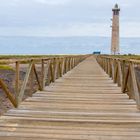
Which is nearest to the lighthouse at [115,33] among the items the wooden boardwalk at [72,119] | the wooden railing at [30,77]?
the wooden railing at [30,77]

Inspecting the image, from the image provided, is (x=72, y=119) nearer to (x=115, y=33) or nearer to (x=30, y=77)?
(x=30, y=77)

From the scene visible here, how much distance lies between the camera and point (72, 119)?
754 cm

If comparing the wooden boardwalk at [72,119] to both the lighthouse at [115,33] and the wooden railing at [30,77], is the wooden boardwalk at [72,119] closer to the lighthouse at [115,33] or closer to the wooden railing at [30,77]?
the wooden railing at [30,77]

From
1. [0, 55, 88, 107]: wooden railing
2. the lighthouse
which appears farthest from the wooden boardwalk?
the lighthouse

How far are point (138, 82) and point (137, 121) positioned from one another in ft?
5.61

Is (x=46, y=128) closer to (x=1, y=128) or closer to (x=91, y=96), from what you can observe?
(x=1, y=128)

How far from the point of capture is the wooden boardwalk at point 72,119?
6.24 meters

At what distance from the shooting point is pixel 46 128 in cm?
669

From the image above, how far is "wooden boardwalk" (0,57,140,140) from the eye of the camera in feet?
20.5

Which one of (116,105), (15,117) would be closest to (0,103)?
(116,105)

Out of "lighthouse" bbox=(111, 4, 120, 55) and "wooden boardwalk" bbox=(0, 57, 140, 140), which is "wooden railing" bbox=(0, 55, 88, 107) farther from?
"lighthouse" bbox=(111, 4, 120, 55)

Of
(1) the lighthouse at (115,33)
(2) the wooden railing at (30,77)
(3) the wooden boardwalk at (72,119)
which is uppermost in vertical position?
(1) the lighthouse at (115,33)

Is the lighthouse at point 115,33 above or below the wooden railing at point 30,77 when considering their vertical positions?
above

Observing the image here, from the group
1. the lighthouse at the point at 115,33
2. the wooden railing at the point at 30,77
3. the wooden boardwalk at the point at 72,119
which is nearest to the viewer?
the wooden boardwalk at the point at 72,119
